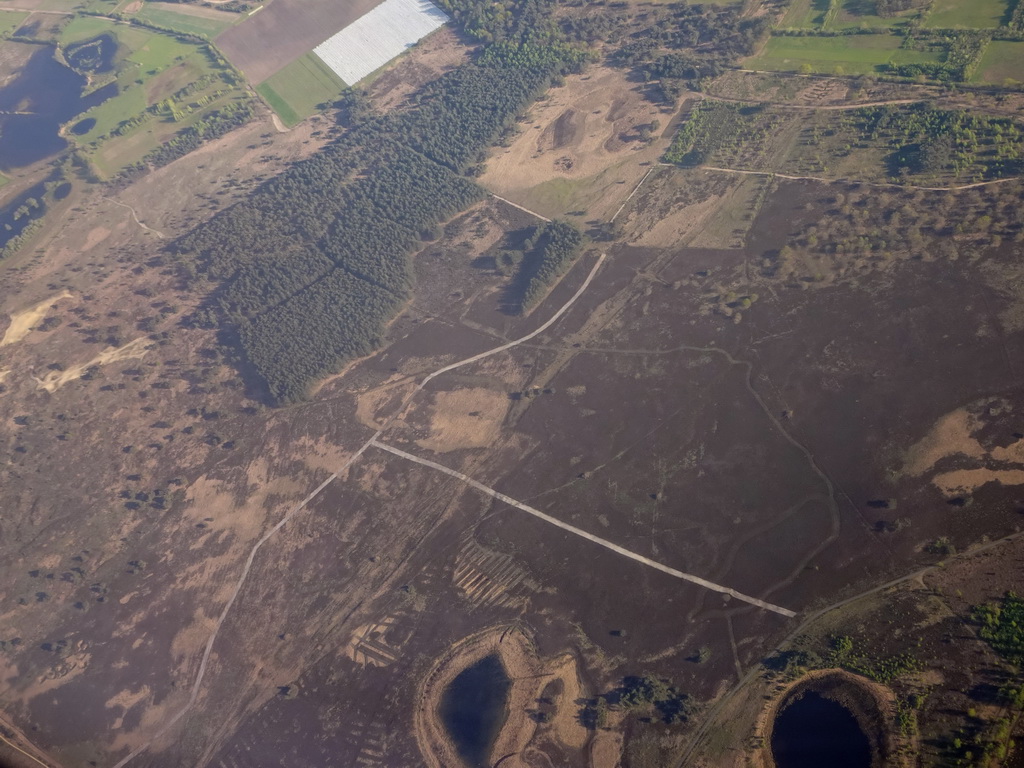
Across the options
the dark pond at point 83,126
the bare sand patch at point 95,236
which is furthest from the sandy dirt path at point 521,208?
the dark pond at point 83,126

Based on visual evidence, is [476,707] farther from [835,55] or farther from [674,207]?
[835,55]

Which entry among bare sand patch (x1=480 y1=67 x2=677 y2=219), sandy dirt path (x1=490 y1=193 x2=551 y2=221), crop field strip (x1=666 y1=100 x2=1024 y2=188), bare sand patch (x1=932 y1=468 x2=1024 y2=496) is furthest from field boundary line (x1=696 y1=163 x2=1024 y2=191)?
bare sand patch (x1=932 y1=468 x2=1024 y2=496)

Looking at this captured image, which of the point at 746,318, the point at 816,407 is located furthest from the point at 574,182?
the point at 816,407

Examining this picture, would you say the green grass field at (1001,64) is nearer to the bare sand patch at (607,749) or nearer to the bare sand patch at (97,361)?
the bare sand patch at (607,749)

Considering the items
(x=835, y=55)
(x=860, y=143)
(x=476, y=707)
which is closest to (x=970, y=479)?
(x=860, y=143)

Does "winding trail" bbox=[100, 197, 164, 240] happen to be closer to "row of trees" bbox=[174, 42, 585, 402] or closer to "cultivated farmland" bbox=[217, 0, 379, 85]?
"row of trees" bbox=[174, 42, 585, 402]
